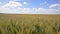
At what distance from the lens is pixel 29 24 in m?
2.29

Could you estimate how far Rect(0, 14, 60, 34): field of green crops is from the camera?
2213mm

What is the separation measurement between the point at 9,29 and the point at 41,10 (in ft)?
2.03

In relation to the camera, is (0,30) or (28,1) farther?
(28,1)

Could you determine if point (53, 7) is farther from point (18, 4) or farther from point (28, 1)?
point (18, 4)

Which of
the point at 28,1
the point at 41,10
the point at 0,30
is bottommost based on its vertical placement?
the point at 0,30

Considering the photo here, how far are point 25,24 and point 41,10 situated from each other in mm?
373

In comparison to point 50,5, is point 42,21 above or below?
below

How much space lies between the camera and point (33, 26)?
229 cm

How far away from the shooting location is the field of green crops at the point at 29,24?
7.26 feet

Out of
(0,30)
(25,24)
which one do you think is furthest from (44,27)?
(0,30)

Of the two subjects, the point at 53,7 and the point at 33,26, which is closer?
the point at 33,26

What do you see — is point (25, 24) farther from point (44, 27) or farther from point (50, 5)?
point (50, 5)

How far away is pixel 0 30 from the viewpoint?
2166mm

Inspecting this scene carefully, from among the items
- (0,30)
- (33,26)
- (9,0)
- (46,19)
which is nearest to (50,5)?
(46,19)
